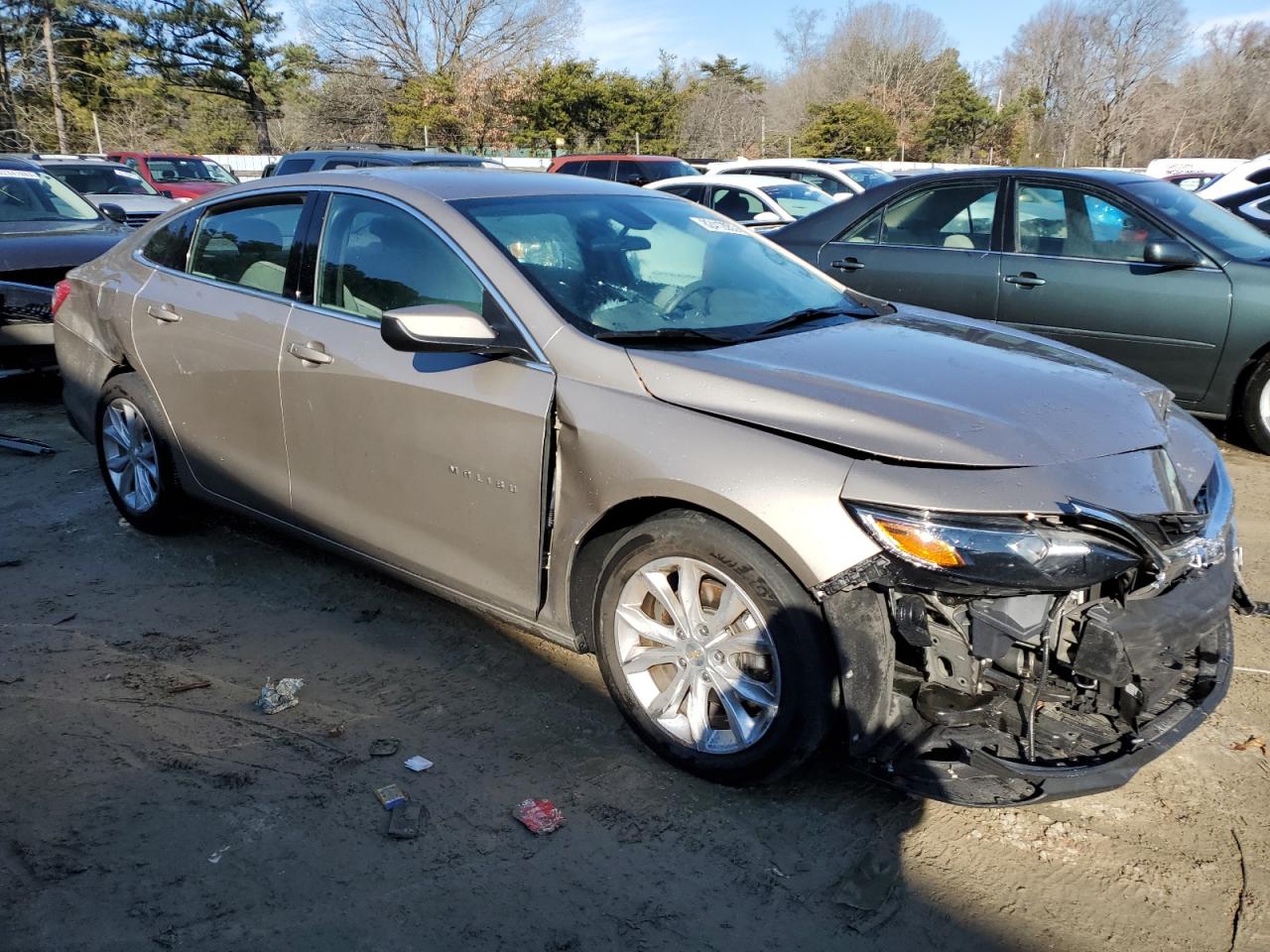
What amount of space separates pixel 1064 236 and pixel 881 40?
5893 cm

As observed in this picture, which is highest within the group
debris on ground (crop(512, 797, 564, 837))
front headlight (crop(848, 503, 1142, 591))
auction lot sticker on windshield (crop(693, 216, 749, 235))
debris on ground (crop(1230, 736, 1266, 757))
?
auction lot sticker on windshield (crop(693, 216, 749, 235))

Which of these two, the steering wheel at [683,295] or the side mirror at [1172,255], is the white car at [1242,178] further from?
the steering wheel at [683,295]

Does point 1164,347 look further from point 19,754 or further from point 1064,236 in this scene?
point 19,754

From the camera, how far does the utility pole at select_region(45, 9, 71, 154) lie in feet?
106

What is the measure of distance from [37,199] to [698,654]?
27.2 feet

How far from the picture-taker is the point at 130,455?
474cm

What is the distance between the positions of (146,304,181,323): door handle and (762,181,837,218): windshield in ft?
31.5

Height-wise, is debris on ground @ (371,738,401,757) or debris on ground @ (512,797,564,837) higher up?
debris on ground @ (512,797,564,837)

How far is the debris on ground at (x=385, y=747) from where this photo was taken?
122 inches

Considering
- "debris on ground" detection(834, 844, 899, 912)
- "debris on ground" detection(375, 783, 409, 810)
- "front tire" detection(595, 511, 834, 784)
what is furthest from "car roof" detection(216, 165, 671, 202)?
"debris on ground" detection(834, 844, 899, 912)

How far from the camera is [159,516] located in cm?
464

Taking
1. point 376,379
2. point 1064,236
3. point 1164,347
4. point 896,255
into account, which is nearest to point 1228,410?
point 1164,347

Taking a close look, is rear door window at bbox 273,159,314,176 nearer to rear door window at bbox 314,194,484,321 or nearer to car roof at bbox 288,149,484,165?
car roof at bbox 288,149,484,165

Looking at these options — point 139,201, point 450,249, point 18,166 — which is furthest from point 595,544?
point 139,201
